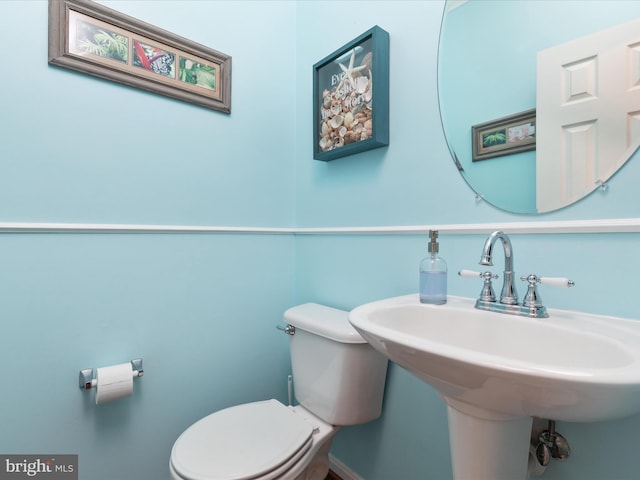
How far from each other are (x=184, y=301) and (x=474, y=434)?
0.99 meters

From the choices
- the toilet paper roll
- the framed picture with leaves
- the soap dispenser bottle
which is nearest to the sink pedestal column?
the soap dispenser bottle

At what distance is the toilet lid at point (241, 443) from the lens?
820 millimetres

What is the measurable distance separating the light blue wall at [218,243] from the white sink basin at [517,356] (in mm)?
145

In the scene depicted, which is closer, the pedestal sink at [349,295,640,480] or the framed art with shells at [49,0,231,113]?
the pedestal sink at [349,295,640,480]

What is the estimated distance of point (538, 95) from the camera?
806 mm

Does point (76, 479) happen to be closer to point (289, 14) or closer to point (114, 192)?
point (114, 192)

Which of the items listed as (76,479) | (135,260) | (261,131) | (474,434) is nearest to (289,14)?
(261,131)

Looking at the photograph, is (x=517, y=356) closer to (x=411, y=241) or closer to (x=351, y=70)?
(x=411, y=241)

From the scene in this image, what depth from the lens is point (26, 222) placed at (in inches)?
36.3

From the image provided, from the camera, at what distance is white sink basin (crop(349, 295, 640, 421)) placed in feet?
1.41

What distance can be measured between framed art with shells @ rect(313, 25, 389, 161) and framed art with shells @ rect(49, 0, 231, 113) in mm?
381

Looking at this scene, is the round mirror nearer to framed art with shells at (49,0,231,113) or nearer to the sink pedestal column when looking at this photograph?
the sink pedestal column

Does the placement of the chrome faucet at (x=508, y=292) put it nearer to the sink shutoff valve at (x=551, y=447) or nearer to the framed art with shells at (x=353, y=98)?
the sink shutoff valve at (x=551, y=447)

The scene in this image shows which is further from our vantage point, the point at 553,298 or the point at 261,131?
the point at 261,131
